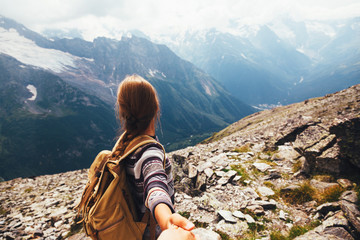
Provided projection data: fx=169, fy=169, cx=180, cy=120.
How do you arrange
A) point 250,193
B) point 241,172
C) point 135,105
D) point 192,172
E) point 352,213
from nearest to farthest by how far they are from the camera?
1. point 135,105
2. point 352,213
3. point 250,193
4. point 241,172
5. point 192,172

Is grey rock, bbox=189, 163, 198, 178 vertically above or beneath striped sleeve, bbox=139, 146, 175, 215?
beneath

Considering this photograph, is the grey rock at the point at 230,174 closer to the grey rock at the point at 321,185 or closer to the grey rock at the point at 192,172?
the grey rock at the point at 192,172

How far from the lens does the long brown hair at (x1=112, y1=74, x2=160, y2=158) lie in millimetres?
3023

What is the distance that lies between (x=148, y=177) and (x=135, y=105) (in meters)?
1.28

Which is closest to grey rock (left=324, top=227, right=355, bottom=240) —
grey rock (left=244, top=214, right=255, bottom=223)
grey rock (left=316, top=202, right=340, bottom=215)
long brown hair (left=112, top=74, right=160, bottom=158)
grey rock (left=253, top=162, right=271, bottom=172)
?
grey rock (left=316, top=202, right=340, bottom=215)

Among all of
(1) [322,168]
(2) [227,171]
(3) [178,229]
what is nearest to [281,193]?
(1) [322,168]

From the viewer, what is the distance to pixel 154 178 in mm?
2492

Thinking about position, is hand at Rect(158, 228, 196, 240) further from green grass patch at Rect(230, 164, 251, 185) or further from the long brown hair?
green grass patch at Rect(230, 164, 251, 185)

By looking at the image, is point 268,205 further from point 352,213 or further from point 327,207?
point 352,213

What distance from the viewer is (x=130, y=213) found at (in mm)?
2750

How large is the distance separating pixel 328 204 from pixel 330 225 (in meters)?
1.40

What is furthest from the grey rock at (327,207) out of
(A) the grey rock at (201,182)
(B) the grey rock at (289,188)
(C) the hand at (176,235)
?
(C) the hand at (176,235)

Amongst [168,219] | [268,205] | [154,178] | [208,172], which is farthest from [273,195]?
[168,219]

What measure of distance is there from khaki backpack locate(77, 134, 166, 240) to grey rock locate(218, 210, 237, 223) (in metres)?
5.36
